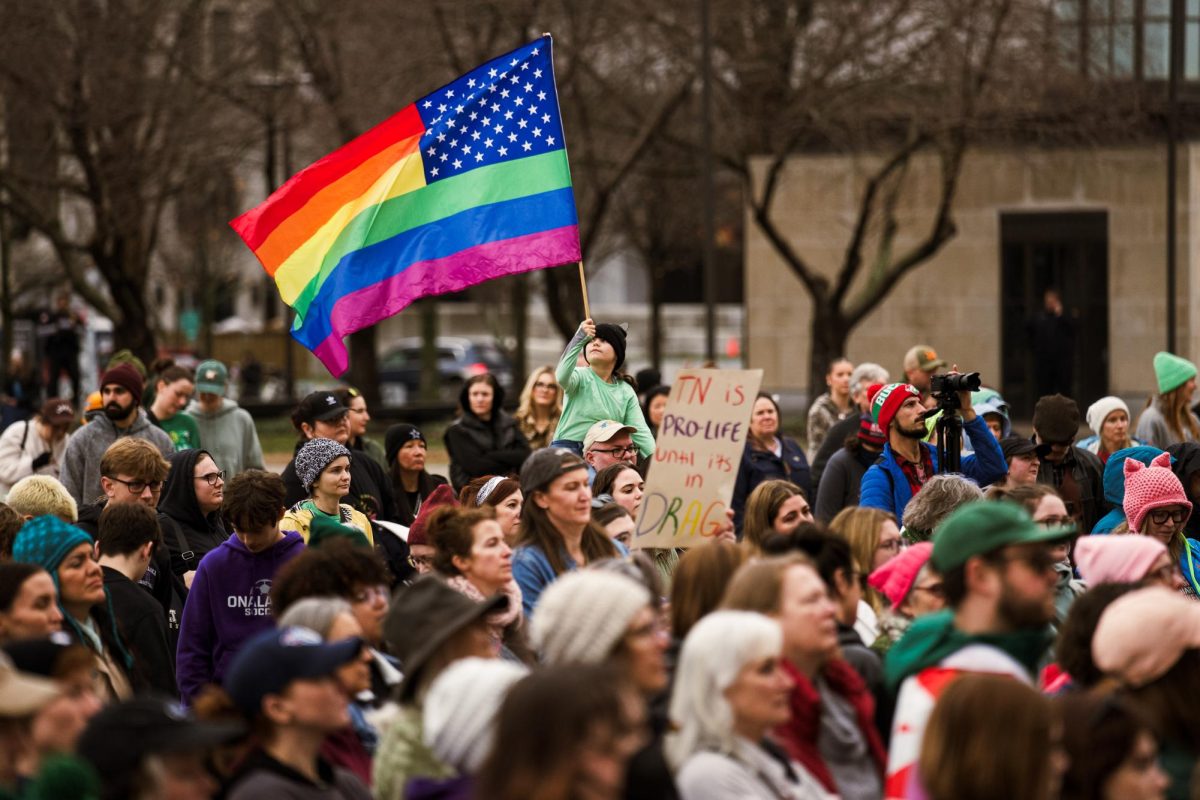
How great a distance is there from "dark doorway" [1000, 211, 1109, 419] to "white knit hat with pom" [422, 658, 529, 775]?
26559mm

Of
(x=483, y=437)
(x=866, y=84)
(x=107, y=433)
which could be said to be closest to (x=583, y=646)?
(x=107, y=433)

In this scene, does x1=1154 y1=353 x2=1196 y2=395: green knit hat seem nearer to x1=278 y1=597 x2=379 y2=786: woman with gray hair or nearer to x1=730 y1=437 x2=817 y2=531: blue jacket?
x1=730 y1=437 x2=817 y2=531: blue jacket

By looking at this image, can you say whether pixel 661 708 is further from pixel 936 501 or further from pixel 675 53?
pixel 675 53

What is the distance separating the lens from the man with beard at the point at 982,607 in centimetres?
550

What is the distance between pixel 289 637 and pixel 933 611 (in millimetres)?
2377

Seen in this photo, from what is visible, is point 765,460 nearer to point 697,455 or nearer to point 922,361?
point 922,361

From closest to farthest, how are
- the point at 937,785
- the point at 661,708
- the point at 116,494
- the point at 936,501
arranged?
the point at 937,785, the point at 661,708, the point at 936,501, the point at 116,494

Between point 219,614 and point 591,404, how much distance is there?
3026 millimetres

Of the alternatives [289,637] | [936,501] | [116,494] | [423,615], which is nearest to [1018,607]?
[423,615]

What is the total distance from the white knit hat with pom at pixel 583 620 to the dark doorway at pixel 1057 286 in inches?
1032

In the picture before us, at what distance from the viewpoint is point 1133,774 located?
495cm

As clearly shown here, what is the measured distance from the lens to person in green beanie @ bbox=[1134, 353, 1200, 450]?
1353cm

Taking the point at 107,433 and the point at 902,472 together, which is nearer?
the point at 902,472

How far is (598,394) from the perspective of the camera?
10.6 meters
